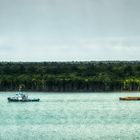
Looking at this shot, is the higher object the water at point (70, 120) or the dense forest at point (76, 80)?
the dense forest at point (76, 80)

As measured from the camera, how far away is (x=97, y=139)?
67000 millimetres

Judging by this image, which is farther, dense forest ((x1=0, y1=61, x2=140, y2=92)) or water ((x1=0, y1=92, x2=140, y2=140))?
dense forest ((x1=0, y1=61, x2=140, y2=92))

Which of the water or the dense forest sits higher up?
the dense forest

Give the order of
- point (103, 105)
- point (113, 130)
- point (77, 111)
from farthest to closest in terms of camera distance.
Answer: point (103, 105), point (77, 111), point (113, 130)

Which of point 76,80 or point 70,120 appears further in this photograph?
point 76,80

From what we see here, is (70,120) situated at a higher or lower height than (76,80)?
lower

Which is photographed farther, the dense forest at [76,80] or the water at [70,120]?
the dense forest at [76,80]

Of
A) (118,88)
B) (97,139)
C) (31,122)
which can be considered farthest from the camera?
(118,88)

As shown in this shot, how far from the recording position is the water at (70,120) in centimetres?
7056

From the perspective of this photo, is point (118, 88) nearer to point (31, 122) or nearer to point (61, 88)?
point (61, 88)

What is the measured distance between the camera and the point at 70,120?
8638cm

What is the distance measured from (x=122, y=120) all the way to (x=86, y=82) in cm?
8468

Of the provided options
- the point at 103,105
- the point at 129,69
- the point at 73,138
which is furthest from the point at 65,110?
the point at 129,69

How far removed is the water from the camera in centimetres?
7056
